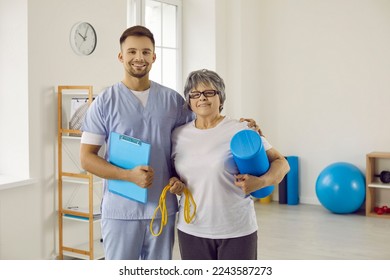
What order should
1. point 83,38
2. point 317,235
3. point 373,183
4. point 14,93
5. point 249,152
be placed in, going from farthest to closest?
point 373,183 → point 317,235 → point 83,38 → point 14,93 → point 249,152

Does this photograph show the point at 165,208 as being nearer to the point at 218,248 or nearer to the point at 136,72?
the point at 218,248

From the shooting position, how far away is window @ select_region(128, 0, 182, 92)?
5070 mm

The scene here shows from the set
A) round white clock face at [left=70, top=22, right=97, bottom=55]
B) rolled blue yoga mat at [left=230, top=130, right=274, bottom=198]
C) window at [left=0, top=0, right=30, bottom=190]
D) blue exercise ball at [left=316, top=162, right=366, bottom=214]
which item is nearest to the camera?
rolled blue yoga mat at [left=230, top=130, right=274, bottom=198]

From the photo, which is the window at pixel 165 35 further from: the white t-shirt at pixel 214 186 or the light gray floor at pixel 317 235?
the white t-shirt at pixel 214 186

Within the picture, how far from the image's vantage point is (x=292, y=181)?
18.5 feet

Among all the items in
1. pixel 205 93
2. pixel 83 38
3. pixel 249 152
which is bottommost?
pixel 249 152

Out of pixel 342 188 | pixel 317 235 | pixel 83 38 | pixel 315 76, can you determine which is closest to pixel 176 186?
pixel 83 38

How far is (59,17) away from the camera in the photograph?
12.0 ft

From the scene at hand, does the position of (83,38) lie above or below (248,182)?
above

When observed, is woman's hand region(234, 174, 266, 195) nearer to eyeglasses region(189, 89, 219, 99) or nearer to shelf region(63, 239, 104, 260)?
eyeglasses region(189, 89, 219, 99)

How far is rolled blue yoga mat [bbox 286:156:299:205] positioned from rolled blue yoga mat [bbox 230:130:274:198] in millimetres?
3973

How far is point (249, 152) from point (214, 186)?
174 millimetres

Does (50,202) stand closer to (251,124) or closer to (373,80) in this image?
(251,124)

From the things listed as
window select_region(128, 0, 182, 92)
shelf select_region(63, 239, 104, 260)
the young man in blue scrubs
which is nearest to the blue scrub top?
the young man in blue scrubs
